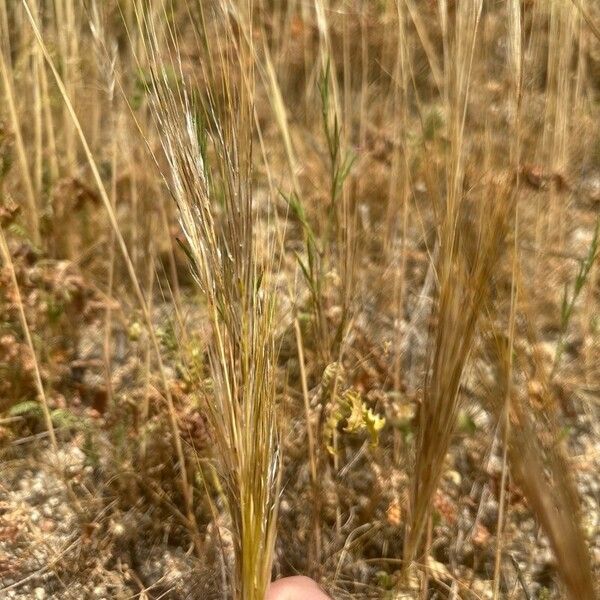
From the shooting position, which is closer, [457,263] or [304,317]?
[457,263]

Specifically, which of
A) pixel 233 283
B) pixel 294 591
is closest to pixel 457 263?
pixel 233 283

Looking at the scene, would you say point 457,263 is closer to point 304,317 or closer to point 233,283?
point 233,283

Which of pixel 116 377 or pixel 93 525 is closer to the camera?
pixel 93 525

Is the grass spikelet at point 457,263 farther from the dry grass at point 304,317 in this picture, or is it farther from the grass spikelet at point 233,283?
the grass spikelet at point 233,283

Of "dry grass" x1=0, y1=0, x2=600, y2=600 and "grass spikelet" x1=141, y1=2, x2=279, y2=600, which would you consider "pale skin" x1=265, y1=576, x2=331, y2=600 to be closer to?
"dry grass" x1=0, y1=0, x2=600, y2=600

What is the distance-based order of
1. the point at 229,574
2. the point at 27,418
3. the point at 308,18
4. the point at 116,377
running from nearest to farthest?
the point at 229,574
the point at 27,418
the point at 116,377
the point at 308,18

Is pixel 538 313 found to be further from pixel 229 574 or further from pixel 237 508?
pixel 237 508

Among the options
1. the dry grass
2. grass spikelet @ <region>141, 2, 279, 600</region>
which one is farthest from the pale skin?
grass spikelet @ <region>141, 2, 279, 600</region>

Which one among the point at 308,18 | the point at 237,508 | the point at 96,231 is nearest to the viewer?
the point at 237,508

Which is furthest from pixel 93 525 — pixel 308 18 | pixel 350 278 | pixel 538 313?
pixel 308 18
